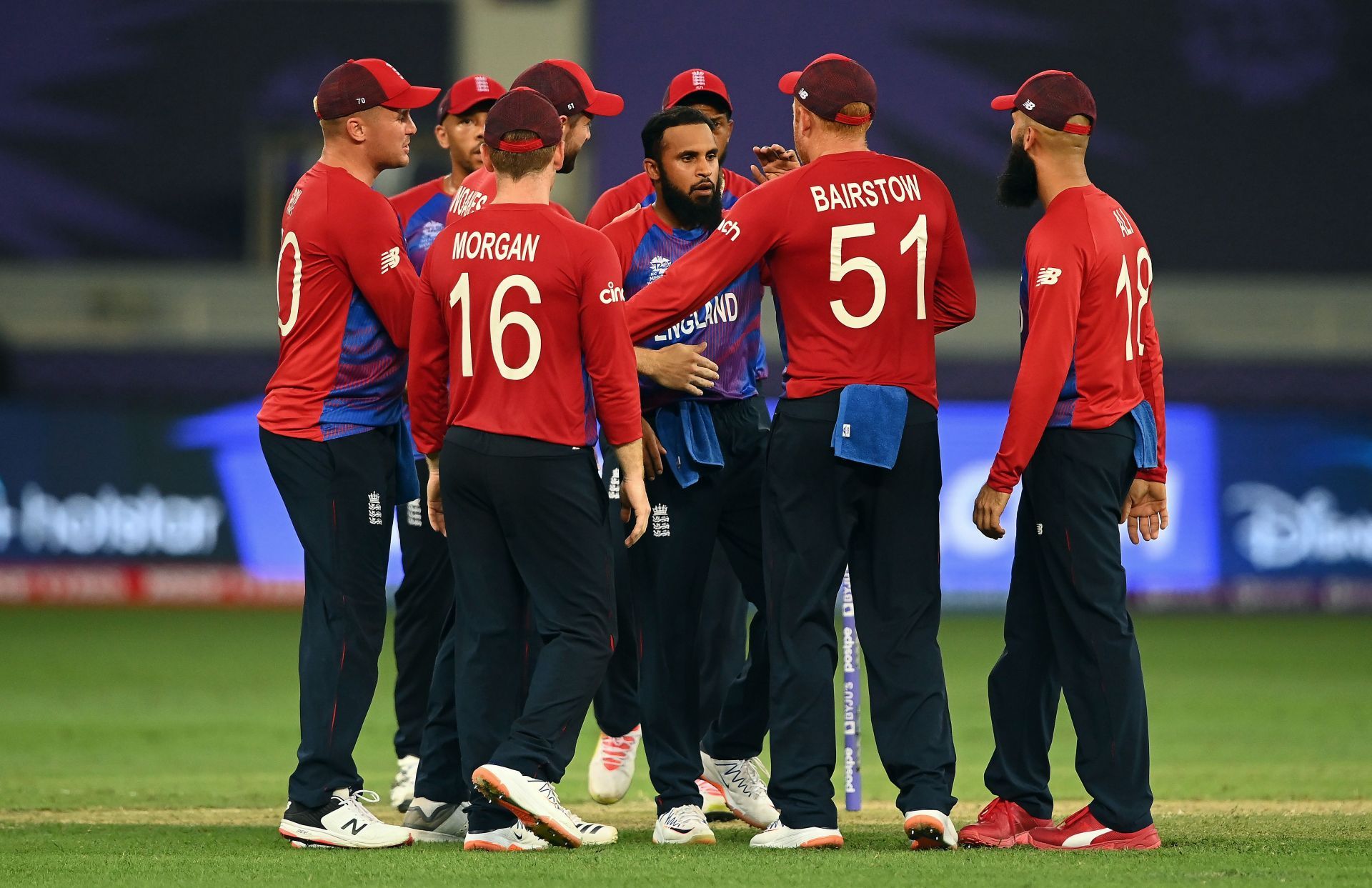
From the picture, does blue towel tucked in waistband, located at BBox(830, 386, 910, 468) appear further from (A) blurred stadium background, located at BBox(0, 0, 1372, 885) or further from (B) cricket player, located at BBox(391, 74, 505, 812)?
(B) cricket player, located at BBox(391, 74, 505, 812)

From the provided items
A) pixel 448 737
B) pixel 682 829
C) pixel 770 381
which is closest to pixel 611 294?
pixel 448 737

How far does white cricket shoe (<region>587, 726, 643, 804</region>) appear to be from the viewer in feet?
23.5

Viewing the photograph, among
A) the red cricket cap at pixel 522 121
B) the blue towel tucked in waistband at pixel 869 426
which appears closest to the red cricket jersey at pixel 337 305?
the red cricket cap at pixel 522 121

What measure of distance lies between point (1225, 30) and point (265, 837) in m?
19.9

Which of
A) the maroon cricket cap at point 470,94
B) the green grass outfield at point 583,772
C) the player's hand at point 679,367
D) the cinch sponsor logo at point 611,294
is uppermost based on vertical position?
the maroon cricket cap at point 470,94

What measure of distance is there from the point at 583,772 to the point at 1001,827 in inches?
138

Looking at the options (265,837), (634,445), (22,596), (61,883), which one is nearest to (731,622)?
(634,445)

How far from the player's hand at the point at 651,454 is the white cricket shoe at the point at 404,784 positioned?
1.81 meters

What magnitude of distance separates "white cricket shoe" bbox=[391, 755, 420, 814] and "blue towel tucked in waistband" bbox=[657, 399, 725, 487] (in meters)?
1.86

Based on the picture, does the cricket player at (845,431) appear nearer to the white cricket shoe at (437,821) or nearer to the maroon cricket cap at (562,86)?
the maroon cricket cap at (562,86)

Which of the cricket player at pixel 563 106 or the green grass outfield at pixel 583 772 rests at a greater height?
the cricket player at pixel 563 106

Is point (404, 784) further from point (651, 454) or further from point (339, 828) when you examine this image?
point (651, 454)

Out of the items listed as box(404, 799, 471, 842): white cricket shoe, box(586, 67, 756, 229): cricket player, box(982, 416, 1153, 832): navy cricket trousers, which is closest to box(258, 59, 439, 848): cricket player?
box(404, 799, 471, 842): white cricket shoe

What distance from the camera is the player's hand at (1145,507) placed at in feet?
20.1
